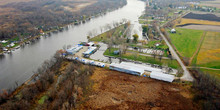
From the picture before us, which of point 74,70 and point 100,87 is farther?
point 74,70

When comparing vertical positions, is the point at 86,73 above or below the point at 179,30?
below

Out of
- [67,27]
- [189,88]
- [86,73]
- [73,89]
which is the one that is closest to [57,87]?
[73,89]

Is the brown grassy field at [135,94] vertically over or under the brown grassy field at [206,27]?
under

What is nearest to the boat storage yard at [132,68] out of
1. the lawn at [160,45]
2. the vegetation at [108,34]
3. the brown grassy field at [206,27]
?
the vegetation at [108,34]

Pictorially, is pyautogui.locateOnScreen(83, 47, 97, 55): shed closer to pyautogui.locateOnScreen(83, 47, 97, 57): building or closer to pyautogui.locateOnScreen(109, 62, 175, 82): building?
pyautogui.locateOnScreen(83, 47, 97, 57): building

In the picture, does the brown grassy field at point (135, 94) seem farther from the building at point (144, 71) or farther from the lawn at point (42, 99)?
the lawn at point (42, 99)

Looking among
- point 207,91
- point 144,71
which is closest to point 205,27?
point 144,71

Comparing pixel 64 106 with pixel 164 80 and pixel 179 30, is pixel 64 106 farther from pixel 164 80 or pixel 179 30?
pixel 179 30
